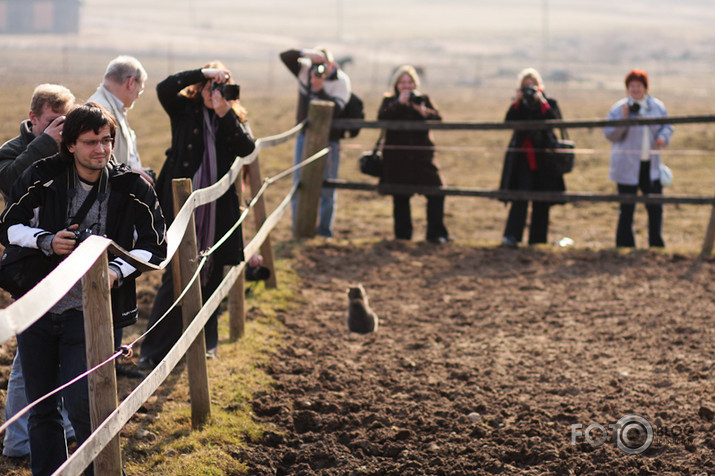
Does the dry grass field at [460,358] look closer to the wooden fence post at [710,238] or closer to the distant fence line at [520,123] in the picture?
the wooden fence post at [710,238]

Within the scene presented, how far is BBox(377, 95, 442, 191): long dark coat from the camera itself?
851cm

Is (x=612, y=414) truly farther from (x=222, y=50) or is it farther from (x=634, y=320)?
(x=222, y=50)

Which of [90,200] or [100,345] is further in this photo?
[90,200]

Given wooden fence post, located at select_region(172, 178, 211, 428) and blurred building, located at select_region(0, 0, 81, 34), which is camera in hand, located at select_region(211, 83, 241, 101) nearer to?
wooden fence post, located at select_region(172, 178, 211, 428)

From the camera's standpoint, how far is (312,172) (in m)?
8.40

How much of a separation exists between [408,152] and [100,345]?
5.84 metres

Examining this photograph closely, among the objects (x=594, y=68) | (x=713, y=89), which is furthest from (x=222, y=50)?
(x=713, y=89)

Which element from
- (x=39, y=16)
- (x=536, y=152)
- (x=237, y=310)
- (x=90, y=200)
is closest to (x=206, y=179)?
(x=237, y=310)

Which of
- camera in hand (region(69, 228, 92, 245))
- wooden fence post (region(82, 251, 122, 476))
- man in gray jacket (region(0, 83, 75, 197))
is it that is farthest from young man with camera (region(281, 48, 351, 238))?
wooden fence post (region(82, 251, 122, 476))

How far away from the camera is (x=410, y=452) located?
4.30 m

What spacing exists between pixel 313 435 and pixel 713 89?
41489 millimetres

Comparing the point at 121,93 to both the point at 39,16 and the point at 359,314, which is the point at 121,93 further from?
the point at 39,16

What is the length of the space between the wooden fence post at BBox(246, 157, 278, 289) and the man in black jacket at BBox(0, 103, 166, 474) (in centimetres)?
288

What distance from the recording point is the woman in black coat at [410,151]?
844 centimetres
